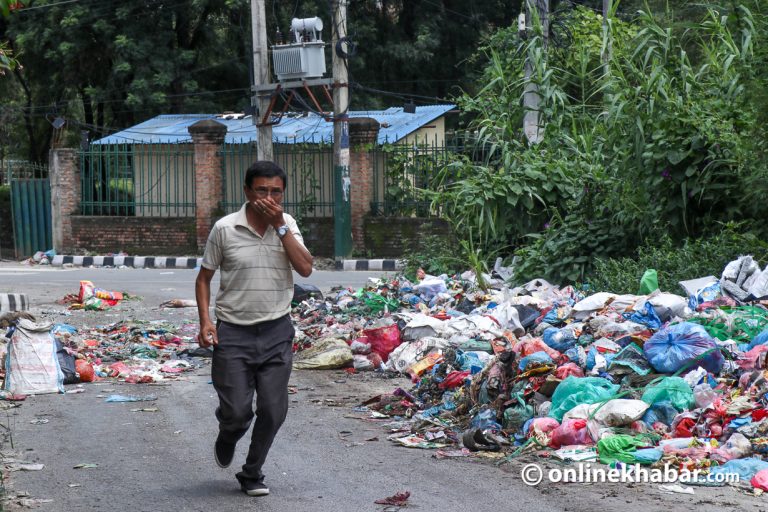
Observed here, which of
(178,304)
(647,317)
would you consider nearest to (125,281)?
(178,304)

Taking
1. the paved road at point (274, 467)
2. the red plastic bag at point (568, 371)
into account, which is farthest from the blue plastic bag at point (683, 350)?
the paved road at point (274, 467)

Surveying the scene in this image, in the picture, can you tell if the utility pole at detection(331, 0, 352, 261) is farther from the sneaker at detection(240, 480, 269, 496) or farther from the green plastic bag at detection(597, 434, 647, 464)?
the sneaker at detection(240, 480, 269, 496)

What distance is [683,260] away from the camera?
9.59m

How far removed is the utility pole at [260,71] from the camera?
20.1m

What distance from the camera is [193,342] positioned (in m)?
11.1

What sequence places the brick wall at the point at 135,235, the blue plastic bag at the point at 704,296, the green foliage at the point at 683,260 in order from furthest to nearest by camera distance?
the brick wall at the point at 135,235 < the green foliage at the point at 683,260 < the blue plastic bag at the point at 704,296

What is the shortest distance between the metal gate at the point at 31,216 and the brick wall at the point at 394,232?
811cm

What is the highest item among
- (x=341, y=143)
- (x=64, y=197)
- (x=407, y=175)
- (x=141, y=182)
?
(x=341, y=143)

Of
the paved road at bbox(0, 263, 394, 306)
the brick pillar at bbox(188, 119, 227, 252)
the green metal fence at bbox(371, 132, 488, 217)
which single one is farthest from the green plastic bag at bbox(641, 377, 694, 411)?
the brick pillar at bbox(188, 119, 227, 252)

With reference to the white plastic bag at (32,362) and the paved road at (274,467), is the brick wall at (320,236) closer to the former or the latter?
the paved road at (274,467)

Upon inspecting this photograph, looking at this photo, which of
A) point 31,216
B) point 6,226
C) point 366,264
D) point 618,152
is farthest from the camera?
point 6,226

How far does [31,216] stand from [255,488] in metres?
20.7

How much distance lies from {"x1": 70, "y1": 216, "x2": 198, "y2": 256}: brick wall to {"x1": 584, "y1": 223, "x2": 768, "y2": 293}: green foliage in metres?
14.4

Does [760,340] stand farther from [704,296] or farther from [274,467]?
[274,467]
